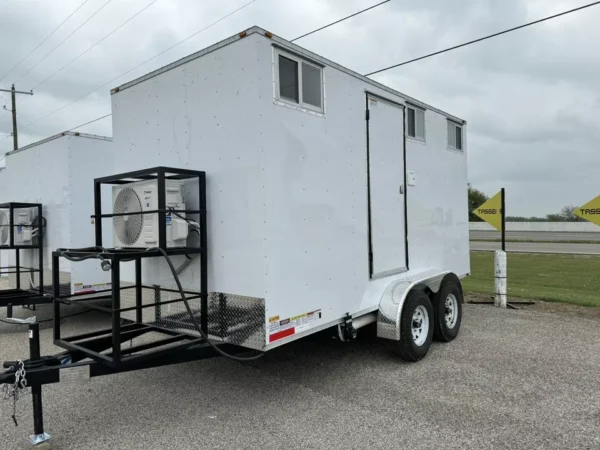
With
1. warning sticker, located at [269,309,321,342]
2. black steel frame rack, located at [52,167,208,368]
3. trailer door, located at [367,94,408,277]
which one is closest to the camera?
black steel frame rack, located at [52,167,208,368]

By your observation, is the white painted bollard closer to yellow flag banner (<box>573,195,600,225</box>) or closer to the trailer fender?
yellow flag banner (<box>573,195,600,225</box>)

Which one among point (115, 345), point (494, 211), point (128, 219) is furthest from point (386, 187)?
point (494, 211)

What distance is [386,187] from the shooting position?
17.1ft

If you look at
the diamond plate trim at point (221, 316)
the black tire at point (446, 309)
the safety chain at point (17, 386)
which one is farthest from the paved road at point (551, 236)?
the safety chain at point (17, 386)

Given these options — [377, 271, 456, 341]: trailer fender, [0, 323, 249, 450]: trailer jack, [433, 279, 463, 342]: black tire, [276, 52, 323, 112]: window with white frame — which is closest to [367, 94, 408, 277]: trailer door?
[377, 271, 456, 341]: trailer fender

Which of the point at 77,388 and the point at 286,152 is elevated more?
the point at 286,152

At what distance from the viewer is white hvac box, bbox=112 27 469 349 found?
11.9 feet

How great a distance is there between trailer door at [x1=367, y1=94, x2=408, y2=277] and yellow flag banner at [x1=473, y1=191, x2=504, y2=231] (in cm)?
422

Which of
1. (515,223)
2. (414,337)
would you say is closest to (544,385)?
(414,337)

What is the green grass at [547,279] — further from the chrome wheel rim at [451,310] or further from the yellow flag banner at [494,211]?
the chrome wheel rim at [451,310]

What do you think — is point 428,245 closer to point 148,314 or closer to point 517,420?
point 517,420

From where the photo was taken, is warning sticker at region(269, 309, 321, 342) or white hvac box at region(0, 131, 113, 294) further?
white hvac box at region(0, 131, 113, 294)

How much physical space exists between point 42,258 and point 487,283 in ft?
32.3

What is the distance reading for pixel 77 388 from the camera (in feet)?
14.7
